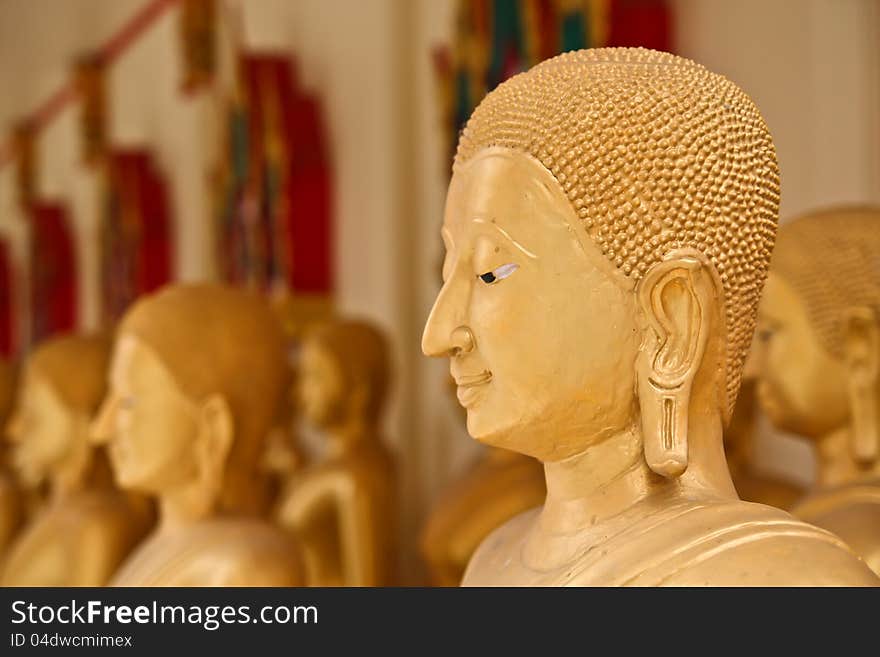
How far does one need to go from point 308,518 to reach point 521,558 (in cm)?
348

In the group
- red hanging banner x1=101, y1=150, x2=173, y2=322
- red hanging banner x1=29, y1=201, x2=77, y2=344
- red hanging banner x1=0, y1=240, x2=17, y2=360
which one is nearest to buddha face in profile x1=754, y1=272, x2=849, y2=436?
red hanging banner x1=101, y1=150, x2=173, y2=322

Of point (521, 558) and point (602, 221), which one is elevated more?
point (602, 221)

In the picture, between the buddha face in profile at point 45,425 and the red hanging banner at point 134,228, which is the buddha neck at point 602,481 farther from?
the red hanging banner at point 134,228

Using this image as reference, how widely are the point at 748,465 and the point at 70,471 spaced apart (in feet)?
7.73

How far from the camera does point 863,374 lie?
3393mm

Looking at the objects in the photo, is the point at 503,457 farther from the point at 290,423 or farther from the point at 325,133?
the point at 325,133

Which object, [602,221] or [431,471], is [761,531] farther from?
[431,471]

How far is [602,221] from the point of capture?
2.20m

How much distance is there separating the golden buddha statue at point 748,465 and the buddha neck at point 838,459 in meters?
0.67

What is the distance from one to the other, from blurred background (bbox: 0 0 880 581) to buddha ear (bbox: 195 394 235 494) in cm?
171

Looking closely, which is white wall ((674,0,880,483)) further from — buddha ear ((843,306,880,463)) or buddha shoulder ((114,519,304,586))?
buddha shoulder ((114,519,304,586))
